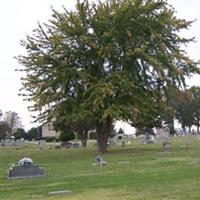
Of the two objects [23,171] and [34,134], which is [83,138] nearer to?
[23,171]

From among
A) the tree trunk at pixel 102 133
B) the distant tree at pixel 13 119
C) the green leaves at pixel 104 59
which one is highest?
the distant tree at pixel 13 119

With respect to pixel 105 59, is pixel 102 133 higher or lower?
lower

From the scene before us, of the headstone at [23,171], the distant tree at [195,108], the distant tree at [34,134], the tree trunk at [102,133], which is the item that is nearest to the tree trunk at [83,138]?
the tree trunk at [102,133]

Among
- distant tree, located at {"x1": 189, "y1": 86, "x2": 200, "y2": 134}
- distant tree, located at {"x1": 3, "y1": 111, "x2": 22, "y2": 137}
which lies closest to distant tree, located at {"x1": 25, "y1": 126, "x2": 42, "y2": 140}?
distant tree, located at {"x1": 3, "y1": 111, "x2": 22, "y2": 137}

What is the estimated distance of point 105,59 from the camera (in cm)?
4206

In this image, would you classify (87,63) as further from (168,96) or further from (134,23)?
(168,96)

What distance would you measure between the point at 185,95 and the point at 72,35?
10.6 m

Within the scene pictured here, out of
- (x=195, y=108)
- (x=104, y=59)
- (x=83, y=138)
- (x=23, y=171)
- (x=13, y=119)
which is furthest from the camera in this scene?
(x=13, y=119)

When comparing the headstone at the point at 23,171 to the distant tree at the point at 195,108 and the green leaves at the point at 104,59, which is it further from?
the distant tree at the point at 195,108

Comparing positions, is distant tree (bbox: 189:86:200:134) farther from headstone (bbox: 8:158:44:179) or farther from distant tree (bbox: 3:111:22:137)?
headstone (bbox: 8:158:44:179)

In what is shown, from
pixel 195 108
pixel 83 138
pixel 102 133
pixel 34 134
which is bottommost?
pixel 102 133

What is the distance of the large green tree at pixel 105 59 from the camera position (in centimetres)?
4078

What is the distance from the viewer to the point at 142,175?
20422mm

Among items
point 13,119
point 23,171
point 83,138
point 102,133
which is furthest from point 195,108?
point 23,171
